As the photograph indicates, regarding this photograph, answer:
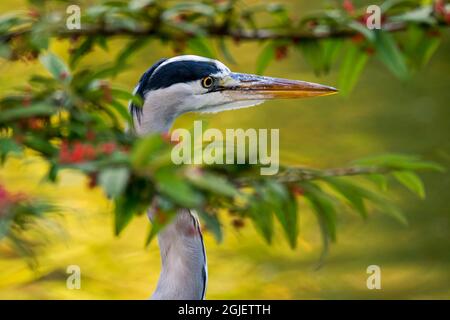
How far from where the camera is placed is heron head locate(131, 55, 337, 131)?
2025mm

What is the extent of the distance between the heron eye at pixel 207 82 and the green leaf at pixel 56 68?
726 millimetres

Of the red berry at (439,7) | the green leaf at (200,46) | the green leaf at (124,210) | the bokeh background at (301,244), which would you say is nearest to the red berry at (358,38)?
the red berry at (439,7)

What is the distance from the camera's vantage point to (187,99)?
82.1 inches

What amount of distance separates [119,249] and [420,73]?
5.92 ft

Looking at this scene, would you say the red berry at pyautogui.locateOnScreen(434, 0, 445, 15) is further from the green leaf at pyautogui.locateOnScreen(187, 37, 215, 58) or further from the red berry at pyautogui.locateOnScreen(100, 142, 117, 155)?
the red berry at pyautogui.locateOnScreen(100, 142, 117, 155)

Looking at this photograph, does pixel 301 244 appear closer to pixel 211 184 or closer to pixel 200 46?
pixel 200 46

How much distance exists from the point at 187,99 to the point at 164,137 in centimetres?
95

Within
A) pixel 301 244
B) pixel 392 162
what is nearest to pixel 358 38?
pixel 392 162

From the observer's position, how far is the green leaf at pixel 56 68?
130 centimetres

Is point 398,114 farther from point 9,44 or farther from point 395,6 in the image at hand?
point 9,44

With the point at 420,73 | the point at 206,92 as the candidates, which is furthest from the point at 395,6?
the point at 420,73

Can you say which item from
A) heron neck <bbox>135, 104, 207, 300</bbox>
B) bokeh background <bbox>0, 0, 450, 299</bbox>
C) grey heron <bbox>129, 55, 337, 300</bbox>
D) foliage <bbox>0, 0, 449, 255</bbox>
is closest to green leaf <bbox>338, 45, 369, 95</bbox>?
foliage <bbox>0, 0, 449, 255</bbox>

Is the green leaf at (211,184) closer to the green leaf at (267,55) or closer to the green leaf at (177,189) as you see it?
the green leaf at (177,189)

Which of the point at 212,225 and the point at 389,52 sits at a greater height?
the point at 389,52
